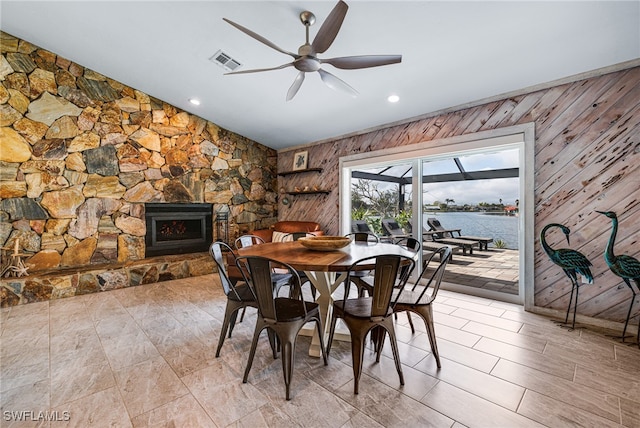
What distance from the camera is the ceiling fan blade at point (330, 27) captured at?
1757 millimetres

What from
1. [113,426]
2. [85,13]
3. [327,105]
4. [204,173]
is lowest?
[113,426]

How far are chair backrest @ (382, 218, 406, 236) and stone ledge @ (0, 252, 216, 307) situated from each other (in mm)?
3145

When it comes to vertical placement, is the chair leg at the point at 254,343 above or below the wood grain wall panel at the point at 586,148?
below

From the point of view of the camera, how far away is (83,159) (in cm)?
399

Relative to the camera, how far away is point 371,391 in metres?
1.77

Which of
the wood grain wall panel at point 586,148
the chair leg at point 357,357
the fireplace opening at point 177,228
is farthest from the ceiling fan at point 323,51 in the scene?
the fireplace opening at point 177,228

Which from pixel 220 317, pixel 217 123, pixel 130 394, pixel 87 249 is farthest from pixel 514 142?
pixel 87 249

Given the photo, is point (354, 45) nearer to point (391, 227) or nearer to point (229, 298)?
point (229, 298)

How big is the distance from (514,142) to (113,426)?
4.31 metres

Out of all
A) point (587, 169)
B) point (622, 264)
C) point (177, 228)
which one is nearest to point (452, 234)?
point (587, 169)

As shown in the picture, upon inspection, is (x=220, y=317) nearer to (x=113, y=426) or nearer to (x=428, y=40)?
(x=113, y=426)

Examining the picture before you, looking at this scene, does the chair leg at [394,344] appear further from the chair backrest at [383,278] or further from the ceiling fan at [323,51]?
the ceiling fan at [323,51]

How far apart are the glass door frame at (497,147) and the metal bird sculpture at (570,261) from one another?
31 centimetres

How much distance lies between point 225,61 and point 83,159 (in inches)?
103
